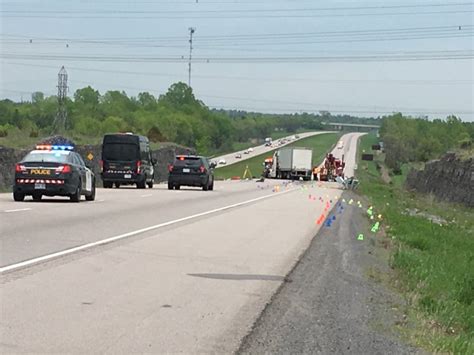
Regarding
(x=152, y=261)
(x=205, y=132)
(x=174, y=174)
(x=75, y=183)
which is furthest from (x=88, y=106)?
(x=152, y=261)

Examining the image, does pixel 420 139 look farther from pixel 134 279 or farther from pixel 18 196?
pixel 134 279

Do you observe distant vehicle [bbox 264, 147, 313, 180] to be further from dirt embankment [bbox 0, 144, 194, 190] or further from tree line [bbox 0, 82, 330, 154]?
tree line [bbox 0, 82, 330, 154]

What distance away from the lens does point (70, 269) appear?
11805 mm

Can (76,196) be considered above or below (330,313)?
below

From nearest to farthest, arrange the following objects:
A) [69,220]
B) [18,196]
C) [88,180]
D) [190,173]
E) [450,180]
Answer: [69,220] < [18,196] < [88,180] < [190,173] < [450,180]

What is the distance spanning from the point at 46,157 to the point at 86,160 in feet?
94.7

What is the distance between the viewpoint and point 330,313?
32.5 ft

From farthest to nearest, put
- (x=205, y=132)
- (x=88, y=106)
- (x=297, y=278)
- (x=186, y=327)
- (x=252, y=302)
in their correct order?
(x=205, y=132) < (x=88, y=106) < (x=297, y=278) < (x=252, y=302) < (x=186, y=327)

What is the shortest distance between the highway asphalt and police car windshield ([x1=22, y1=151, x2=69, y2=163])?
10.7ft

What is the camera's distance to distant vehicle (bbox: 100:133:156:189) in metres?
43.1

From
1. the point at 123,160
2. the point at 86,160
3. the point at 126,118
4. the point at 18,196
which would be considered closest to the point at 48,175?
the point at 18,196

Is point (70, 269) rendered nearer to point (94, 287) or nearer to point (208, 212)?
point (94, 287)

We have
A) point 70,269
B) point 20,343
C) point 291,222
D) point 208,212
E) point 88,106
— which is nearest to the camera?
point 20,343

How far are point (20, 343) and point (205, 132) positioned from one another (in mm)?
135869
